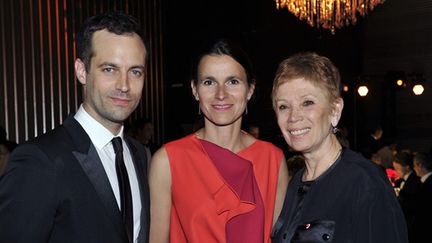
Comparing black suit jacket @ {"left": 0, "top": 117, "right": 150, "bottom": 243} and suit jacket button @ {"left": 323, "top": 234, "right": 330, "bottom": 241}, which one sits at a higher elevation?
black suit jacket @ {"left": 0, "top": 117, "right": 150, "bottom": 243}

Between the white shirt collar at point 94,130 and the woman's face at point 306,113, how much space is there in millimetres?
592

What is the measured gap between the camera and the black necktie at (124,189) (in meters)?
1.50

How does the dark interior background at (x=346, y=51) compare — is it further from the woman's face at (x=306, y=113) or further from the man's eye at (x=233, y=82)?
the woman's face at (x=306, y=113)

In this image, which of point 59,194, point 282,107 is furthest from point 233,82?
point 59,194

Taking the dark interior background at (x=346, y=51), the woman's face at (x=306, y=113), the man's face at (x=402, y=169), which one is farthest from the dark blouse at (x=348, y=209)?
the dark interior background at (x=346, y=51)

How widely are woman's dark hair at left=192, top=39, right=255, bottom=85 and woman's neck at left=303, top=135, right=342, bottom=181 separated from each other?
469 millimetres

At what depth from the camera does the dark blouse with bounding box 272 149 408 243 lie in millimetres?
1398

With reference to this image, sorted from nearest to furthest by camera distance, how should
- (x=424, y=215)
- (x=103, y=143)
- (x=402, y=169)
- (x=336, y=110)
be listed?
(x=103, y=143) → (x=336, y=110) → (x=424, y=215) → (x=402, y=169)

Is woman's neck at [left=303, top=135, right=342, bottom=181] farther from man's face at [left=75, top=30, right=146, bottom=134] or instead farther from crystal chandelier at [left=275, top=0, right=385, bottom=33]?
crystal chandelier at [left=275, top=0, right=385, bottom=33]

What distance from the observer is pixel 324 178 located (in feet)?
5.28

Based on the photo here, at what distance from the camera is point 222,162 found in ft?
6.61

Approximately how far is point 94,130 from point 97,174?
6.3 inches

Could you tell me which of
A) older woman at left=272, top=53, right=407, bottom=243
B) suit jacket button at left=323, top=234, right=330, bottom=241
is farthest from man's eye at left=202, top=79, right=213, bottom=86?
suit jacket button at left=323, top=234, right=330, bottom=241

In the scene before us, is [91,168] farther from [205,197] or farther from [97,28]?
[205,197]
